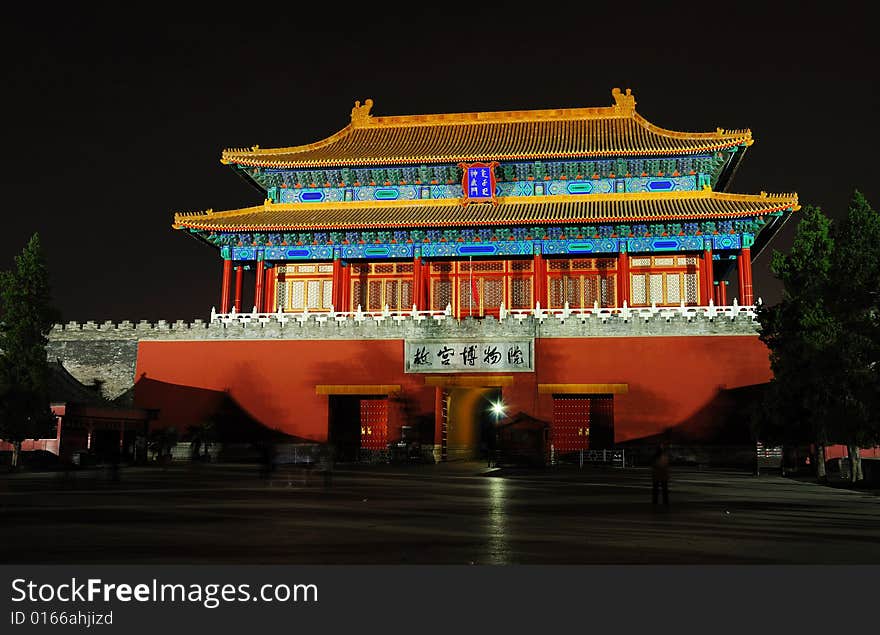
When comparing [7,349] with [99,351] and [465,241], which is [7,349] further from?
[465,241]

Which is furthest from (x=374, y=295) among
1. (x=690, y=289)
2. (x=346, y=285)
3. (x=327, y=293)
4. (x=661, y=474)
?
(x=661, y=474)

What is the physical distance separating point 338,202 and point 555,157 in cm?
979

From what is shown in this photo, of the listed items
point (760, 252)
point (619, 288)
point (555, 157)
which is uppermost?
point (555, 157)

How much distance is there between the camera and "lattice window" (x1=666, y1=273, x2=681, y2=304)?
35281mm

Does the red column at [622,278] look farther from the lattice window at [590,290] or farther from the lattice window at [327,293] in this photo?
the lattice window at [327,293]

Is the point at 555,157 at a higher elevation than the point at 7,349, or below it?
higher

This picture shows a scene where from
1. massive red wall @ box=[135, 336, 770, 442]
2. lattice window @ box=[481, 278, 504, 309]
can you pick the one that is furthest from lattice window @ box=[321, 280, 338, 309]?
lattice window @ box=[481, 278, 504, 309]

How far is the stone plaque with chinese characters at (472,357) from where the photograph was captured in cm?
3061

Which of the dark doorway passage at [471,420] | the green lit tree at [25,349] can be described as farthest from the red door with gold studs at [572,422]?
the green lit tree at [25,349]

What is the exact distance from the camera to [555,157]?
35906 mm

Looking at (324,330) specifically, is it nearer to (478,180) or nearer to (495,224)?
(495,224)

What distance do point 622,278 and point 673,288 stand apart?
8.33 ft

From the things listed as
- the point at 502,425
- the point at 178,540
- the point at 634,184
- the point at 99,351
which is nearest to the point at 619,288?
the point at 634,184

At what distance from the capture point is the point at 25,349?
2458cm
